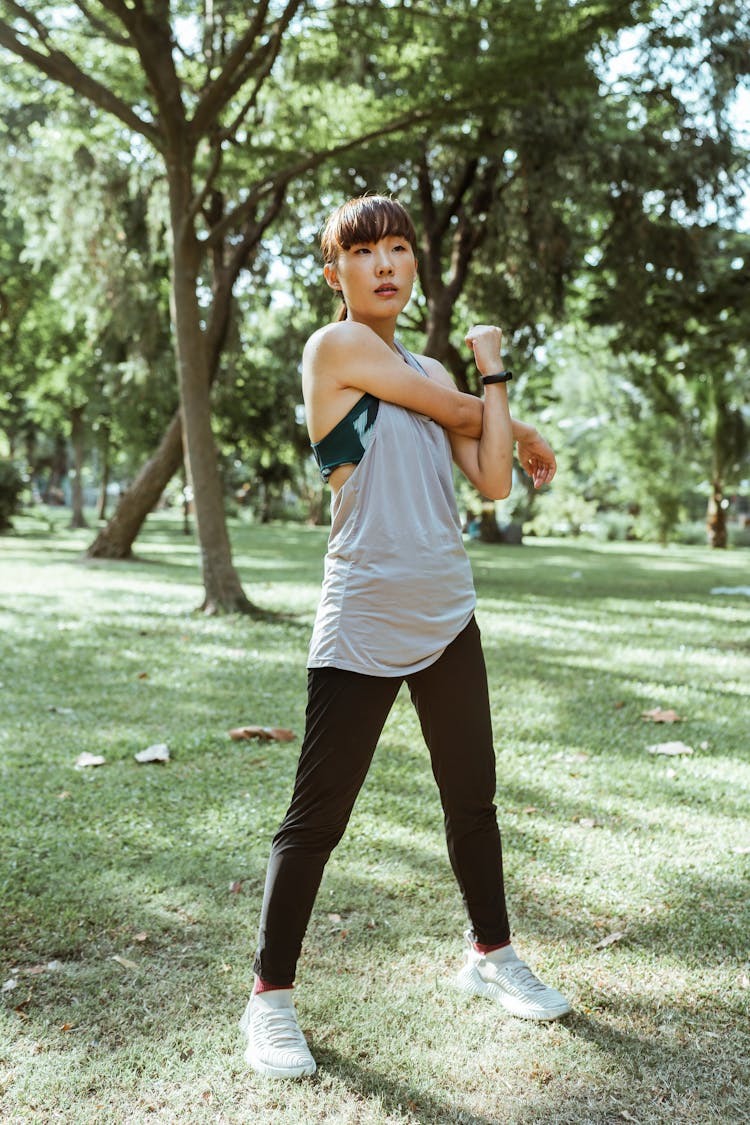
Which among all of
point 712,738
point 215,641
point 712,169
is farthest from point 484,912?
point 712,169

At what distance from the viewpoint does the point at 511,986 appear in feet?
8.44

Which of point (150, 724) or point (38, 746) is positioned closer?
point (38, 746)

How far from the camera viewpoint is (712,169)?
11.9 m

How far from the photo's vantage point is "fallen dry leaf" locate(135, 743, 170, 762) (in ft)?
15.4

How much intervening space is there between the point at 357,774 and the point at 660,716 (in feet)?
12.3

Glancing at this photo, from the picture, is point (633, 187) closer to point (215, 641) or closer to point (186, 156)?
point (186, 156)

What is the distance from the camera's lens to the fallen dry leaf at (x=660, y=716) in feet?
18.5

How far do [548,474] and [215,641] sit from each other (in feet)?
19.2

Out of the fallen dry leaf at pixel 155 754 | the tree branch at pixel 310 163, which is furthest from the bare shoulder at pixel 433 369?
the tree branch at pixel 310 163

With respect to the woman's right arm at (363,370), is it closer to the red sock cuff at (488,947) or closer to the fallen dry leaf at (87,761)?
the red sock cuff at (488,947)

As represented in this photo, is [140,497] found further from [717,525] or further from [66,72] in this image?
[717,525]

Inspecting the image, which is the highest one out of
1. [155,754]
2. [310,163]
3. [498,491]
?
[310,163]

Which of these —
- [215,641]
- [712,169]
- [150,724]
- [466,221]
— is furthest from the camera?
[466,221]

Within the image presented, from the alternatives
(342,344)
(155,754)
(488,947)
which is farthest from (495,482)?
(155,754)
